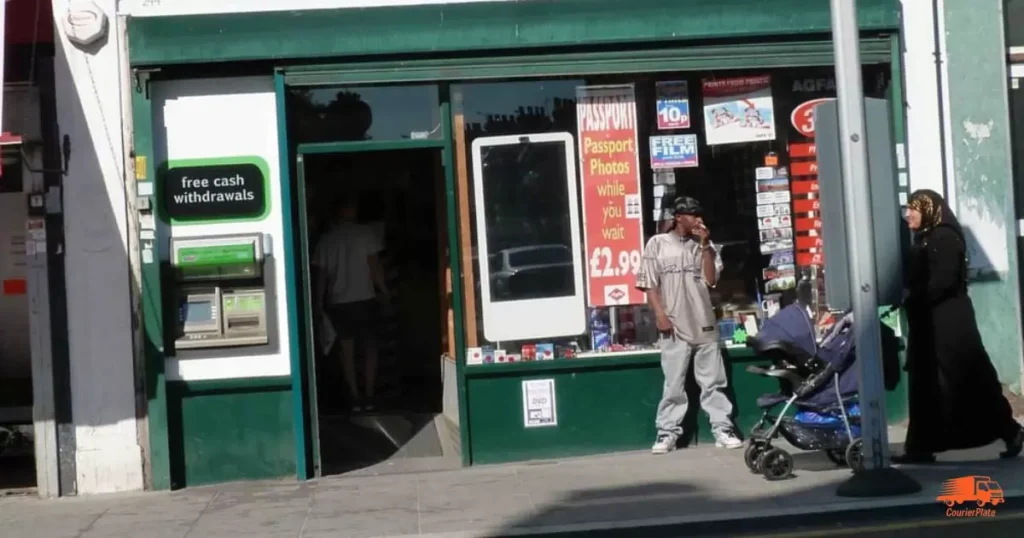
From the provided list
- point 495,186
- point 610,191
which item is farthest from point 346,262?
point 610,191

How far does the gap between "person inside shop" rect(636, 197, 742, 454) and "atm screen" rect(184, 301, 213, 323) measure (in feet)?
11.0

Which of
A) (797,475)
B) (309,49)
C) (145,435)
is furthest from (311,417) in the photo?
(797,475)

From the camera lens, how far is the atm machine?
31.6 ft

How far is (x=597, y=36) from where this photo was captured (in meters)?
9.91

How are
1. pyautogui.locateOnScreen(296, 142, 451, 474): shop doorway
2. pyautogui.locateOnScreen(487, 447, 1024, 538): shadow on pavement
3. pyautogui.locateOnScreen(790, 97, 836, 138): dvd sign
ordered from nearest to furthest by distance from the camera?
1. pyautogui.locateOnScreen(487, 447, 1024, 538): shadow on pavement
2. pyautogui.locateOnScreen(790, 97, 836, 138): dvd sign
3. pyautogui.locateOnScreen(296, 142, 451, 474): shop doorway

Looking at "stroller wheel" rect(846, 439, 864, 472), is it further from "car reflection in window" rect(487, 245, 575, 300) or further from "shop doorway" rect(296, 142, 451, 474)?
"shop doorway" rect(296, 142, 451, 474)

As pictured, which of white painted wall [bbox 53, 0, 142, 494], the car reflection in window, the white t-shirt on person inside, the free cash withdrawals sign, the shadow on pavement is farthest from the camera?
the white t-shirt on person inside

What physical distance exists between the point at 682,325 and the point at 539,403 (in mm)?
1254

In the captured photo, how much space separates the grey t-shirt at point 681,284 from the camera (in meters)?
9.84

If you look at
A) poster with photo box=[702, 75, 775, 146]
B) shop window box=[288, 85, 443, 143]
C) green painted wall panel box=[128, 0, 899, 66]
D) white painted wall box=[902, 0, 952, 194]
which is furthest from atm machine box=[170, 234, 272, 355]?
white painted wall box=[902, 0, 952, 194]

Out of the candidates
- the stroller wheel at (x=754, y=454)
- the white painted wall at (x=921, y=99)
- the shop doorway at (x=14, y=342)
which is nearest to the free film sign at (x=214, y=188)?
the shop doorway at (x=14, y=342)

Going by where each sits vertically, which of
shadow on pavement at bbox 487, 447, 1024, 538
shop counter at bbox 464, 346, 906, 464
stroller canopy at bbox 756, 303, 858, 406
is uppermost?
stroller canopy at bbox 756, 303, 858, 406

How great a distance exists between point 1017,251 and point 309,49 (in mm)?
5907

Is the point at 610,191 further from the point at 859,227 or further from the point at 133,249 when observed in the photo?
the point at 133,249
